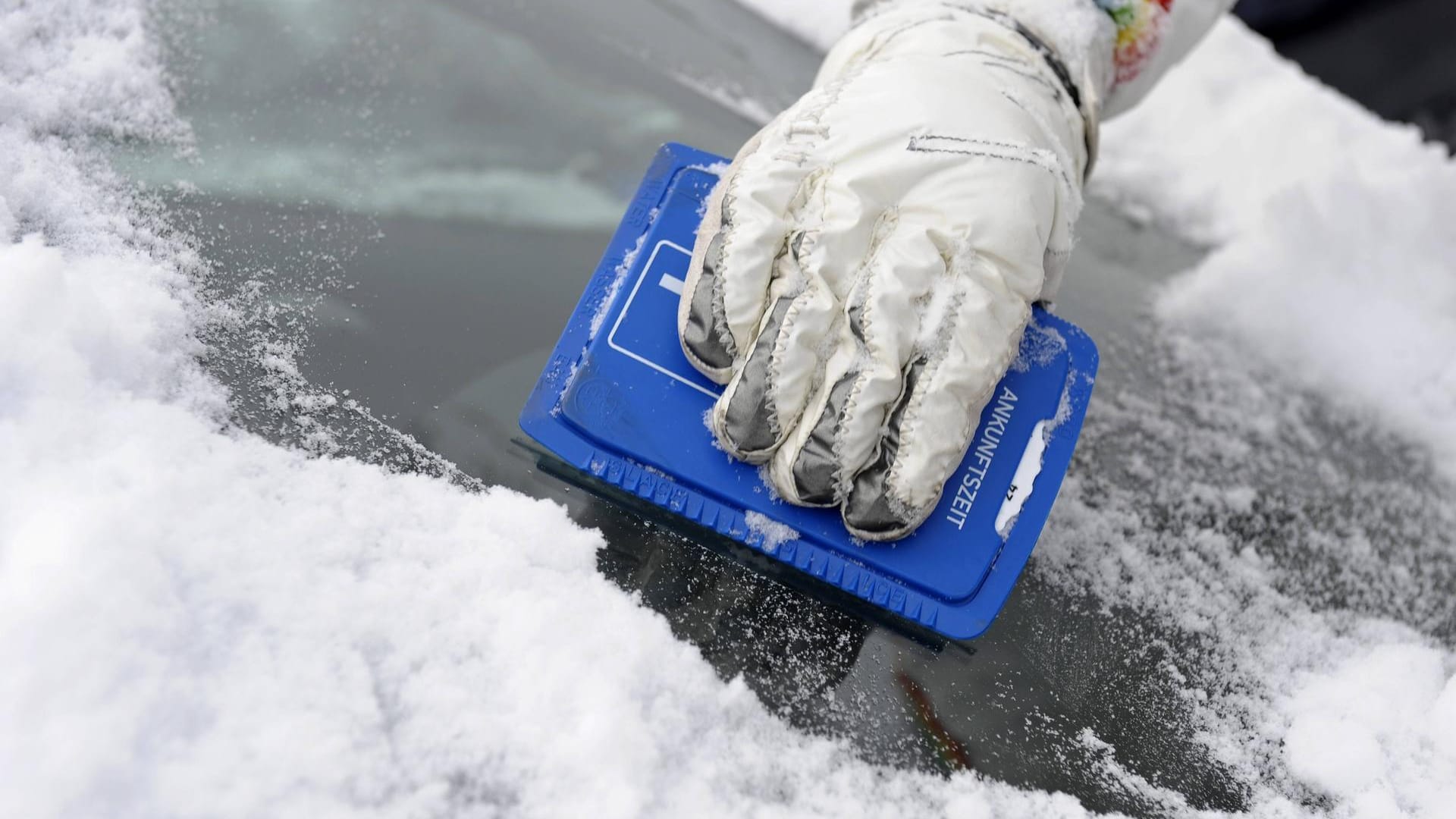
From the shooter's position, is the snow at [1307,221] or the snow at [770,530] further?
the snow at [1307,221]

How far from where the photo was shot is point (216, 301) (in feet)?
4.03

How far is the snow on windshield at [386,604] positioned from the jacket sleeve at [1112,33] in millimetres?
450

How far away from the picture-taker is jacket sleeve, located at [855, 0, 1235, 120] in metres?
1.43

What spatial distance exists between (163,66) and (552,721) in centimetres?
110

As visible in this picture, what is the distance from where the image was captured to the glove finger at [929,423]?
1113mm

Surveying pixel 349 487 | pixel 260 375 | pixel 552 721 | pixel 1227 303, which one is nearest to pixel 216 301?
pixel 260 375

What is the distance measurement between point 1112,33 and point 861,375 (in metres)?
0.77

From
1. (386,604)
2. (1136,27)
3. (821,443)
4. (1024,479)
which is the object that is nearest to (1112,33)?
(1136,27)

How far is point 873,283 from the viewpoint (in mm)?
1129

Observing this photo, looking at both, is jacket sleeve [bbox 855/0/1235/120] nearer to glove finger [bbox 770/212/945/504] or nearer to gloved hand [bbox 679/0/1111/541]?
gloved hand [bbox 679/0/1111/541]

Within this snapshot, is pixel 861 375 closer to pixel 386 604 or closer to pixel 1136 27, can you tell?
pixel 386 604

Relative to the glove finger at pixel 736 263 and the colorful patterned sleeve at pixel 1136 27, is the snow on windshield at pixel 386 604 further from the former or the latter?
the colorful patterned sleeve at pixel 1136 27

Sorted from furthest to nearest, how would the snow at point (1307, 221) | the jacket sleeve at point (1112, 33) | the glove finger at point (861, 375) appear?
the snow at point (1307, 221) < the jacket sleeve at point (1112, 33) < the glove finger at point (861, 375)

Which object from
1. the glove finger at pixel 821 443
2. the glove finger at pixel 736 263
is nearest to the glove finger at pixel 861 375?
the glove finger at pixel 821 443
